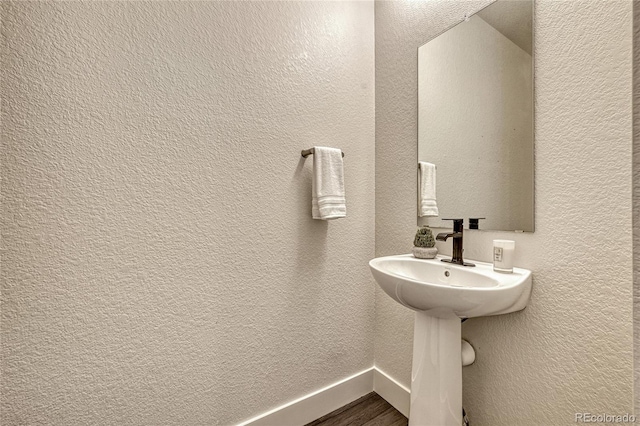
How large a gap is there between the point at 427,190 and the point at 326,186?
1.58ft

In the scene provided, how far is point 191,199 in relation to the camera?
3.59 feet

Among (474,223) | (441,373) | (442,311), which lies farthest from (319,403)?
(474,223)

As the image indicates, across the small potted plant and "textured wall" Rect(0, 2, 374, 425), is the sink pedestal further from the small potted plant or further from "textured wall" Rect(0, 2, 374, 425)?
"textured wall" Rect(0, 2, 374, 425)

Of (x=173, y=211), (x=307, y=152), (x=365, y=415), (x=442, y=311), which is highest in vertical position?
(x=307, y=152)

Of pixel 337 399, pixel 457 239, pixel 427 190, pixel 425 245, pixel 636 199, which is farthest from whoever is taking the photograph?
pixel 337 399

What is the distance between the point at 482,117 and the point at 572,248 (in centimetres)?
58

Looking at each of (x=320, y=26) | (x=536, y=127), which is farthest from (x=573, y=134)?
(x=320, y=26)

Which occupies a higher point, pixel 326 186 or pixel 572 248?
pixel 326 186

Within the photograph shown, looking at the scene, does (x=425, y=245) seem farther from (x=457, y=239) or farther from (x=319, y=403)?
(x=319, y=403)

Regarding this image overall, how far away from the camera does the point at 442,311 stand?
899mm

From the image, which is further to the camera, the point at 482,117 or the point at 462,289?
the point at 482,117

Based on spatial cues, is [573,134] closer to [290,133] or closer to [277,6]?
[290,133]

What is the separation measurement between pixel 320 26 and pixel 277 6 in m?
0.23

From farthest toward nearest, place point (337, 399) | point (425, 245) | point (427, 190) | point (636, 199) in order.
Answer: point (337, 399), point (427, 190), point (425, 245), point (636, 199)
